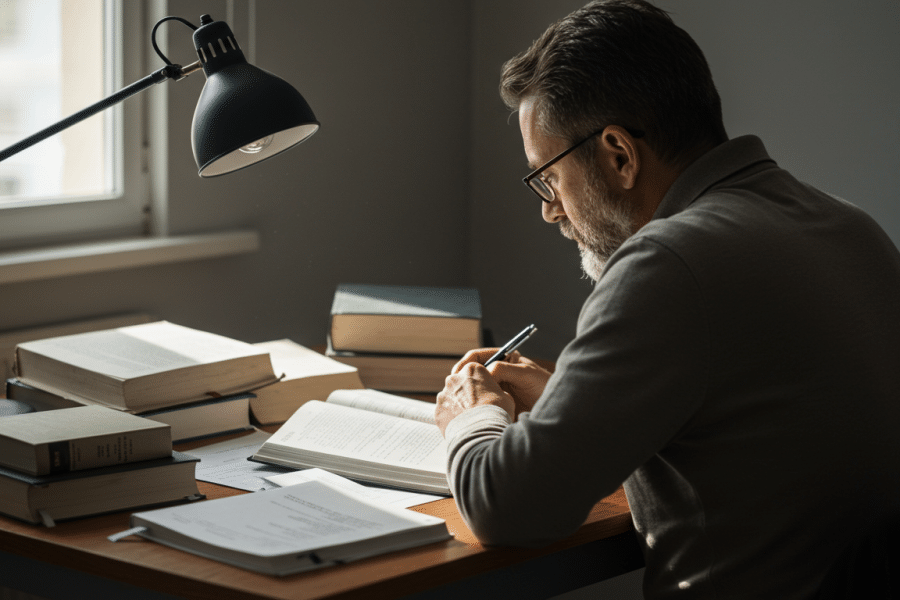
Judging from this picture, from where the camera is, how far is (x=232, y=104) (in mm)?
1318

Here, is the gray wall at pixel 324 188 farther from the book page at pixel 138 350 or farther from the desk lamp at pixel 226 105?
the desk lamp at pixel 226 105

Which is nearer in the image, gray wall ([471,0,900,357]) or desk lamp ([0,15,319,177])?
desk lamp ([0,15,319,177])

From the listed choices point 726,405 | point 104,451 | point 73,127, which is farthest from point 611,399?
point 73,127

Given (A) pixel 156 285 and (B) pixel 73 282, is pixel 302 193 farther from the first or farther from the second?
(B) pixel 73 282

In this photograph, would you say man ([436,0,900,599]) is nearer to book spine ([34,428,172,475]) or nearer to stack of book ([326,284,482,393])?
book spine ([34,428,172,475])

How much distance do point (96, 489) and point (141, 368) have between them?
13.0 inches

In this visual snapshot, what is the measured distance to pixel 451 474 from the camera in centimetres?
117

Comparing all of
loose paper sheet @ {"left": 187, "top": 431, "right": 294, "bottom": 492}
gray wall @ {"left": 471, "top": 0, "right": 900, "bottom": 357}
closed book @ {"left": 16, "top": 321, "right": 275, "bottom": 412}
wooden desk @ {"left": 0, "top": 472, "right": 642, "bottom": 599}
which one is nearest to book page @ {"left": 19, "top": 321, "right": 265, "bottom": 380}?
closed book @ {"left": 16, "top": 321, "right": 275, "bottom": 412}

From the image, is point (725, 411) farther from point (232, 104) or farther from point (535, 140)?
point (232, 104)

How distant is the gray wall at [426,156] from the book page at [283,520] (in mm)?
937

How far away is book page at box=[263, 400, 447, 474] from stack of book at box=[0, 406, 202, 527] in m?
0.20

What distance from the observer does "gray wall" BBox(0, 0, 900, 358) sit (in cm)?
193

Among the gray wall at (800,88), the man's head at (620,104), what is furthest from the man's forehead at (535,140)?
the gray wall at (800,88)

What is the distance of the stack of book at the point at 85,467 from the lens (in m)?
1.16
